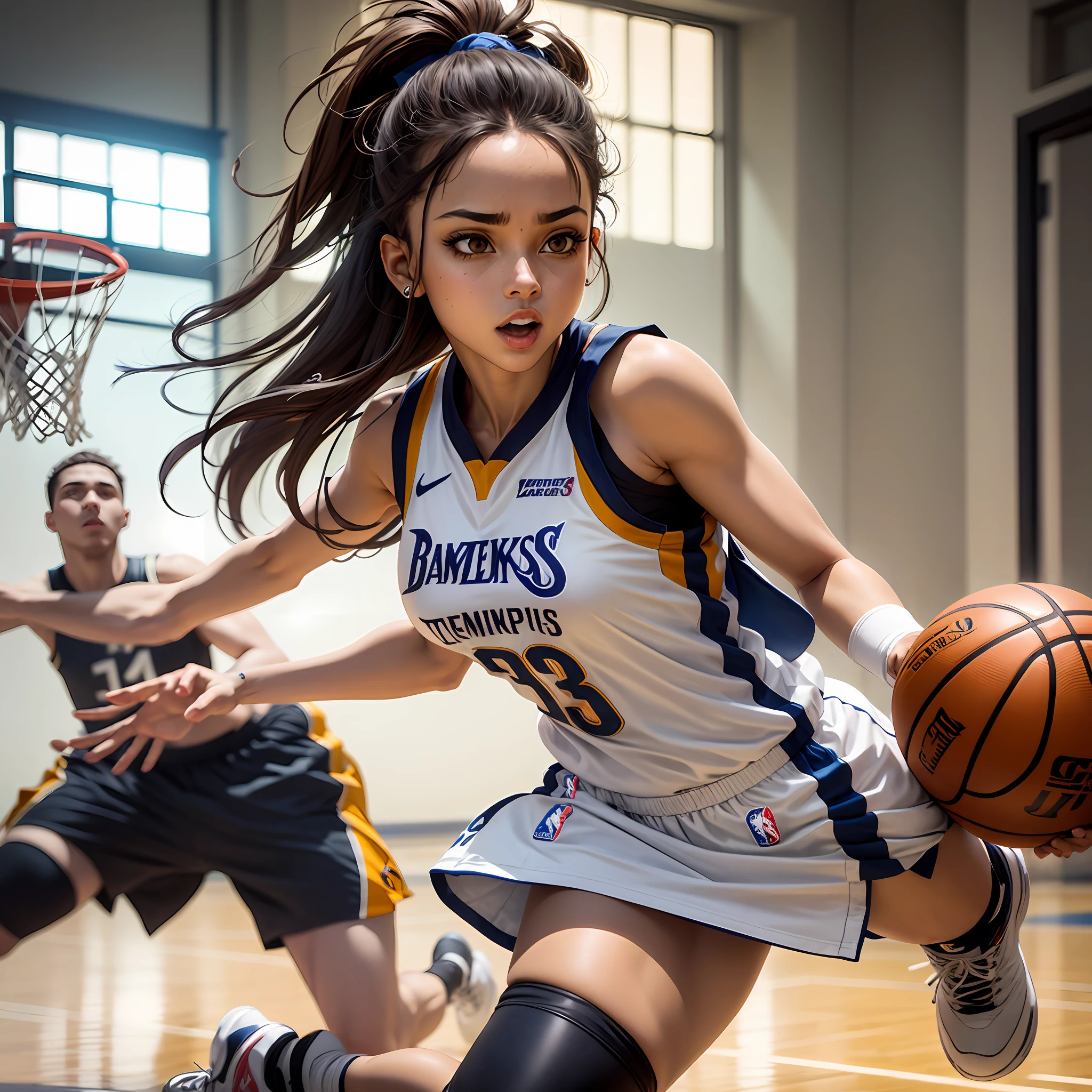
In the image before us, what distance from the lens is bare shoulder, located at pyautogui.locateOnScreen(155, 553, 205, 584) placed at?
12.2 ft

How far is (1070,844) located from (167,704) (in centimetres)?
130

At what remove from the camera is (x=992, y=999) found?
1810 millimetres

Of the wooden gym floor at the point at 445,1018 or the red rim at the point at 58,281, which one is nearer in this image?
the wooden gym floor at the point at 445,1018

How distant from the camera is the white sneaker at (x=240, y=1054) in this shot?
1.90 metres

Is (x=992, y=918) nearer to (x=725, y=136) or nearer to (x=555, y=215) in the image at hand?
(x=555, y=215)

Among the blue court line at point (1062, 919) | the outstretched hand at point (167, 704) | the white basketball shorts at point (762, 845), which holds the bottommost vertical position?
the blue court line at point (1062, 919)

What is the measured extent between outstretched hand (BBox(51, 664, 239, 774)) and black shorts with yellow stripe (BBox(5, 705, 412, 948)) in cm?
92

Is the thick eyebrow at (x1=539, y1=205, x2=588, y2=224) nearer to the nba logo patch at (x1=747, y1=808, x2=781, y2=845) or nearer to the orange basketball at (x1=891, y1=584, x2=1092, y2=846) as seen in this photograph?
the orange basketball at (x1=891, y1=584, x2=1092, y2=846)

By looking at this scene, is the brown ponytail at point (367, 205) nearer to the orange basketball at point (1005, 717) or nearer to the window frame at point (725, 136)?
the orange basketball at point (1005, 717)

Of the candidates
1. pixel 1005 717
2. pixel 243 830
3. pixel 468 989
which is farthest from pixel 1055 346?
pixel 1005 717

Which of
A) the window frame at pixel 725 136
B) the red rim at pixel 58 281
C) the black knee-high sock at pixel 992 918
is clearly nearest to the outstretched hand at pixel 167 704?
the black knee-high sock at pixel 992 918

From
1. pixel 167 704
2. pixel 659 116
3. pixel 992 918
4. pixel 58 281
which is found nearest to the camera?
pixel 992 918

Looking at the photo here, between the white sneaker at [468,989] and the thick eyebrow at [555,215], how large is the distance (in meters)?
2.29

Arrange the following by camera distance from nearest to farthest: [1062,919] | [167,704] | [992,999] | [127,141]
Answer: [992,999] → [167,704] → [1062,919] → [127,141]
